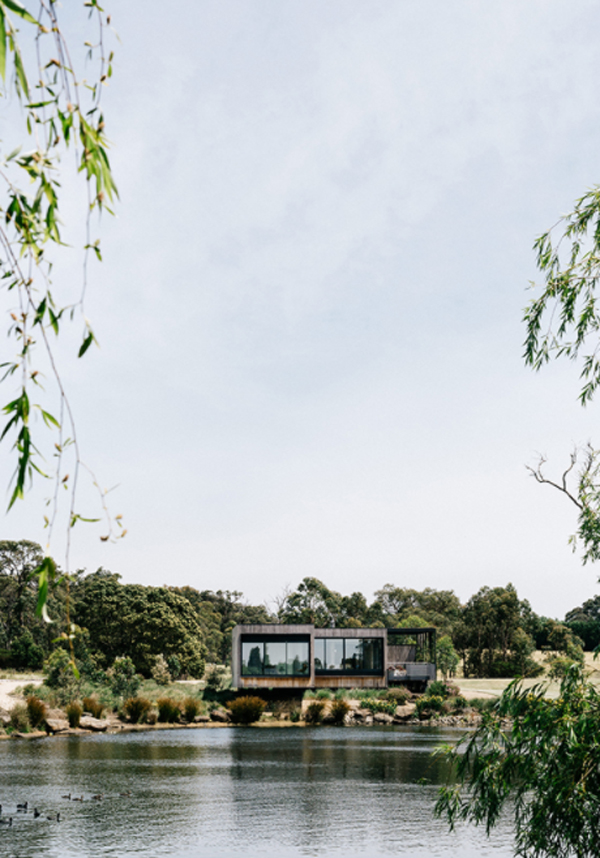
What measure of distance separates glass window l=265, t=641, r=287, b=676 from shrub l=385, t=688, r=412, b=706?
4746 mm

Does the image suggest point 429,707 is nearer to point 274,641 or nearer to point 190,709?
point 274,641

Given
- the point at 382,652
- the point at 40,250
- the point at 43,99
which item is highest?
the point at 43,99

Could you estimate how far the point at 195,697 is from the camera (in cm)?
3434

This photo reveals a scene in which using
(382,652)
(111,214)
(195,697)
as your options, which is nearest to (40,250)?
(111,214)

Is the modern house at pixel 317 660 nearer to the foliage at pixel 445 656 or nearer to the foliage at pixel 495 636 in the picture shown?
the foliage at pixel 445 656

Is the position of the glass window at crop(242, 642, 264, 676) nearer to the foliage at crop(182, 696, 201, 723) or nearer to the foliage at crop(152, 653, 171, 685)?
the foliage at crop(182, 696, 201, 723)

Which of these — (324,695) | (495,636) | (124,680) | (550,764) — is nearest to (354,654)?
(324,695)

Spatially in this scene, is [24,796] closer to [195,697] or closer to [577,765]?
[577,765]

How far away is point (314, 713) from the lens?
1281 inches

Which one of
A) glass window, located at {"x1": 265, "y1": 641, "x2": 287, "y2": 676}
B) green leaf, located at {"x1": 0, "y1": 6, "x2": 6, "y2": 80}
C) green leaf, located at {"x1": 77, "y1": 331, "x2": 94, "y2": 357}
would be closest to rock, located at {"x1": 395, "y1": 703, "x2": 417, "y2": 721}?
glass window, located at {"x1": 265, "y1": 641, "x2": 287, "y2": 676}

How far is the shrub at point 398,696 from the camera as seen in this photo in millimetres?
34322

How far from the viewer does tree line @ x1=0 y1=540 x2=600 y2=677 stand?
4472 cm

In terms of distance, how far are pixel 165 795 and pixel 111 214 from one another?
14.9 metres

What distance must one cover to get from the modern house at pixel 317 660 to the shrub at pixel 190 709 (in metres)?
3.76
